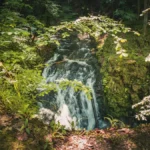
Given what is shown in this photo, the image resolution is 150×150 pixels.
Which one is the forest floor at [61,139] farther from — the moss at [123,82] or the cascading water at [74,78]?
the moss at [123,82]

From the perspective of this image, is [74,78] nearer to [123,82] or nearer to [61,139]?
[123,82]

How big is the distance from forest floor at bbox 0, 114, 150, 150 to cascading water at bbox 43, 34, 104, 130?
2.36 meters

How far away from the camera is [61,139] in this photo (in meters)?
3.51

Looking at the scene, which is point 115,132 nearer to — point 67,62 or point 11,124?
point 11,124

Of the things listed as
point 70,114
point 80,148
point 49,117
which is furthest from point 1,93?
point 70,114

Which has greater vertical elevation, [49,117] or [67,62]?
[67,62]

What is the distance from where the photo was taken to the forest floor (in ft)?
10.6

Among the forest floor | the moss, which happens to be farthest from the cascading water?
the forest floor

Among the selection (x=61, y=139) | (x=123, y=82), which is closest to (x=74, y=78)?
(x=123, y=82)

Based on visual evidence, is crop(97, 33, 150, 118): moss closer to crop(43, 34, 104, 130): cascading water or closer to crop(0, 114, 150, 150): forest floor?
crop(43, 34, 104, 130): cascading water

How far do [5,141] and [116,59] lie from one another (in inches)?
239

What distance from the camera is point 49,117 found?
4.30 m

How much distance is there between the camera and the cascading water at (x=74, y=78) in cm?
731

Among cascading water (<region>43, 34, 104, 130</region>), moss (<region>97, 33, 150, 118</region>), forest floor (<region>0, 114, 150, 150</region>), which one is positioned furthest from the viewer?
moss (<region>97, 33, 150, 118</region>)
